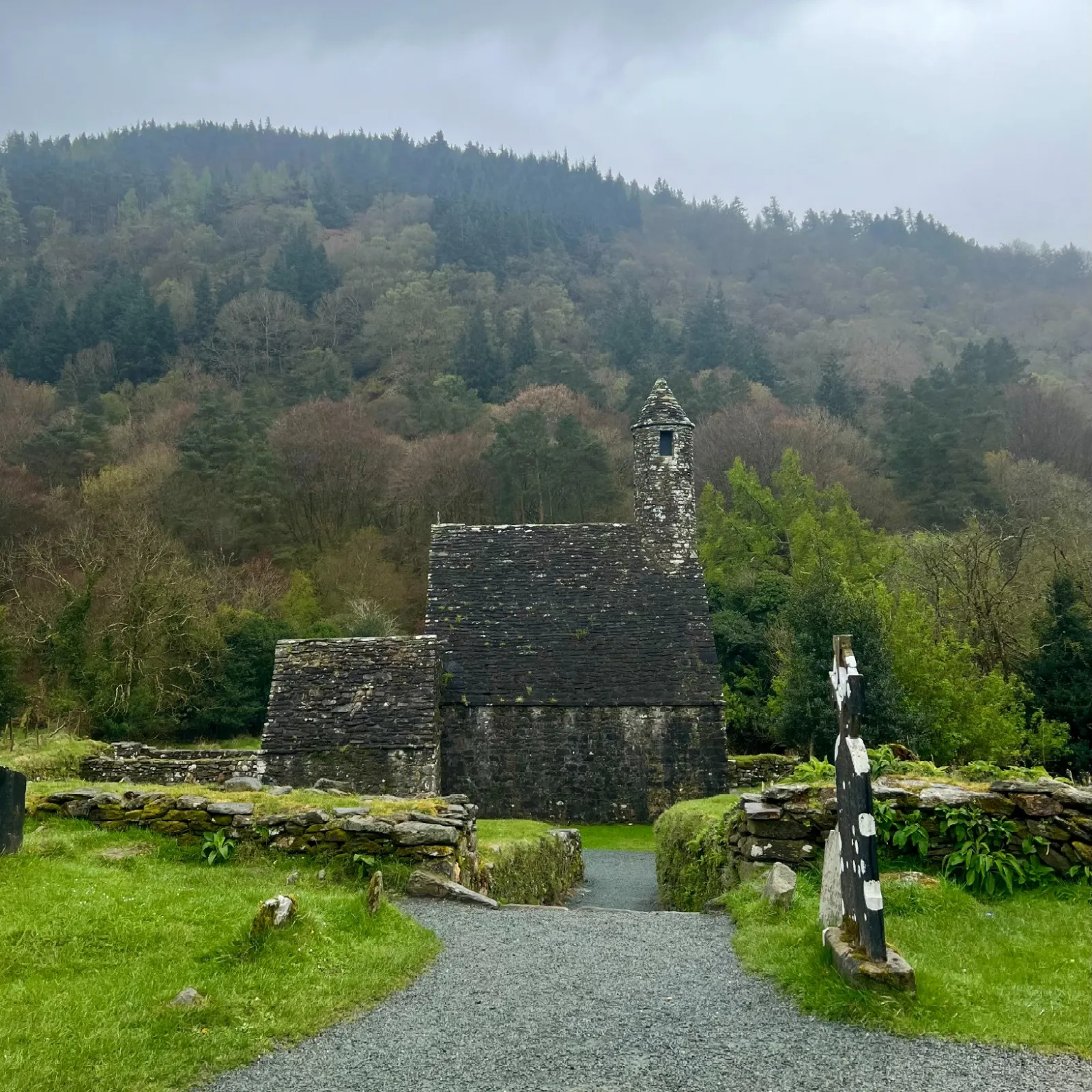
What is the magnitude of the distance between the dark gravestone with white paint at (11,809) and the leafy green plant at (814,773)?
830 centimetres

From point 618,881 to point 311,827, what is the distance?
779cm

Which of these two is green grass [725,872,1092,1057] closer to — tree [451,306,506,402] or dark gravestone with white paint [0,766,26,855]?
dark gravestone with white paint [0,766,26,855]

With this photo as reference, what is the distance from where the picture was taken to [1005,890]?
358 inches

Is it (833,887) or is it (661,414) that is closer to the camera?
(833,887)

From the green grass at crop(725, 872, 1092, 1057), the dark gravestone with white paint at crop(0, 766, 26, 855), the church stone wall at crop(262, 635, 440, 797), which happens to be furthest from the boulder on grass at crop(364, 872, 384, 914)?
the church stone wall at crop(262, 635, 440, 797)

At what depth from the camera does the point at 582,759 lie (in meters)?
23.6

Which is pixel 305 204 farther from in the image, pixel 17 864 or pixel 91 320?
pixel 17 864

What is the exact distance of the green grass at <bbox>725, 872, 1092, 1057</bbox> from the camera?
19.3 ft

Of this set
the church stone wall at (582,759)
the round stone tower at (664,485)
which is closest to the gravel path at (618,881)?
the church stone wall at (582,759)

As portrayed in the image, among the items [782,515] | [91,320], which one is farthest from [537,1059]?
[91,320]

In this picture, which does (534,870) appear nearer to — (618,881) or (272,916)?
(618,881)

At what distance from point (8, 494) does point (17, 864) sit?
123 ft

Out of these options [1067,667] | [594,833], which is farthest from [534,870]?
[1067,667]

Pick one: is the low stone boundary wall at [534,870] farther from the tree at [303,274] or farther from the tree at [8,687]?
the tree at [303,274]
